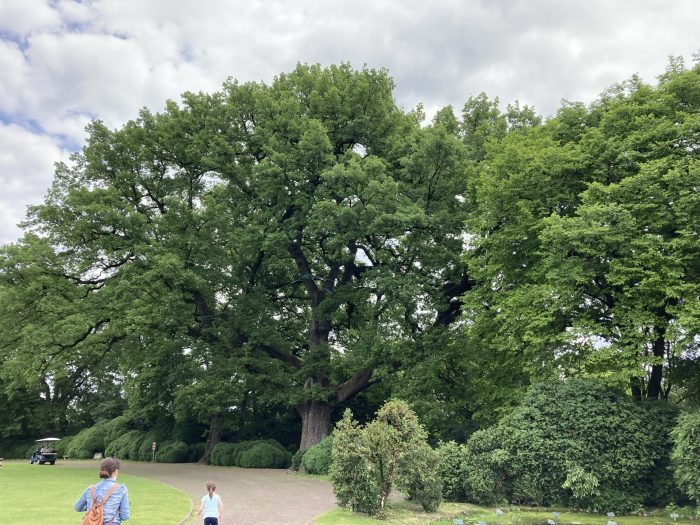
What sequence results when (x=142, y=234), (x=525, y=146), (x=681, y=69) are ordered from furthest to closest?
(x=142, y=234) → (x=525, y=146) → (x=681, y=69)

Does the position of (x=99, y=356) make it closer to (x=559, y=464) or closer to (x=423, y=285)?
(x=423, y=285)

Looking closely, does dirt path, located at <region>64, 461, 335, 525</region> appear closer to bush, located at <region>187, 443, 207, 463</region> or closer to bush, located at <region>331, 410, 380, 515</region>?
bush, located at <region>331, 410, 380, 515</region>

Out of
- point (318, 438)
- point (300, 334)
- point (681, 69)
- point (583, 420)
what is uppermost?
point (681, 69)

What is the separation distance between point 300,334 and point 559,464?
67.3 ft

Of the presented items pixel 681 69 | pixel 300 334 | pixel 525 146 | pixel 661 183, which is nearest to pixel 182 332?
pixel 300 334

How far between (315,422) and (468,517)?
15246mm

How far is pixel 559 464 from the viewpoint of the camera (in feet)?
49.4

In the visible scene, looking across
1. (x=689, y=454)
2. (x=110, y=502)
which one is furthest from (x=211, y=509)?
(x=689, y=454)

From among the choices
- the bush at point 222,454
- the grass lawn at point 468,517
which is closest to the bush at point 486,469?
the grass lawn at point 468,517

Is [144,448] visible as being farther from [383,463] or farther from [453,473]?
[383,463]

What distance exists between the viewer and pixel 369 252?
26453 millimetres

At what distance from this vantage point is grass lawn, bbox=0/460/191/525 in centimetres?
1160

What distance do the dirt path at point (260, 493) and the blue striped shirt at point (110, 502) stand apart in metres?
6.79

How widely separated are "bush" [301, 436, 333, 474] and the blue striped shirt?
61.2 ft
